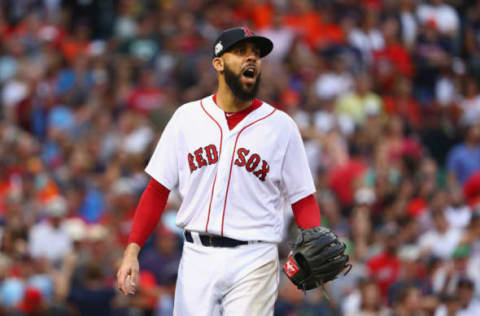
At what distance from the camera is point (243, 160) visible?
16.8ft

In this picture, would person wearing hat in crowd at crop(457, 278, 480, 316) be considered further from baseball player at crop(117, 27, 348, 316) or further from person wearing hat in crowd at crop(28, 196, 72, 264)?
person wearing hat in crowd at crop(28, 196, 72, 264)

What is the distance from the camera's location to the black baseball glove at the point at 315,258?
16.2ft

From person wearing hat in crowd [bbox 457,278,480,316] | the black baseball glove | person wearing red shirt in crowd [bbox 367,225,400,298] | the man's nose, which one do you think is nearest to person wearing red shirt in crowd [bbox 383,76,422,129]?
person wearing red shirt in crowd [bbox 367,225,400,298]

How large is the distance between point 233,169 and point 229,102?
42 cm

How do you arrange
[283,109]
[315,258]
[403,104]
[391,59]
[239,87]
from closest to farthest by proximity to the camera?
[315,258] < [239,87] < [283,109] < [403,104] < [391,59]

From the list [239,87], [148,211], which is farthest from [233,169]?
[148,211]

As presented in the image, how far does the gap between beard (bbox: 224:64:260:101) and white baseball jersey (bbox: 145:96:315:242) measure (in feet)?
0.45

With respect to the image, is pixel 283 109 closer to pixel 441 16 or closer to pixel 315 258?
pixel 441 16

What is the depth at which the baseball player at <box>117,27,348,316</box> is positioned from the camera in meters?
5.06

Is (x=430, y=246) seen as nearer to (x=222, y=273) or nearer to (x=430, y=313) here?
(x=430, y=313)

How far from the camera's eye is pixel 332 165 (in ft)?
37.6

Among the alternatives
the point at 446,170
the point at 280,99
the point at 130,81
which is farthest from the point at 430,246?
Answer: the point at 130,81

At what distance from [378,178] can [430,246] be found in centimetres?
143

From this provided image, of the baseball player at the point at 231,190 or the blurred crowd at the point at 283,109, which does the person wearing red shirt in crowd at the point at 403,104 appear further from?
the baseball player at the point at 231,190
